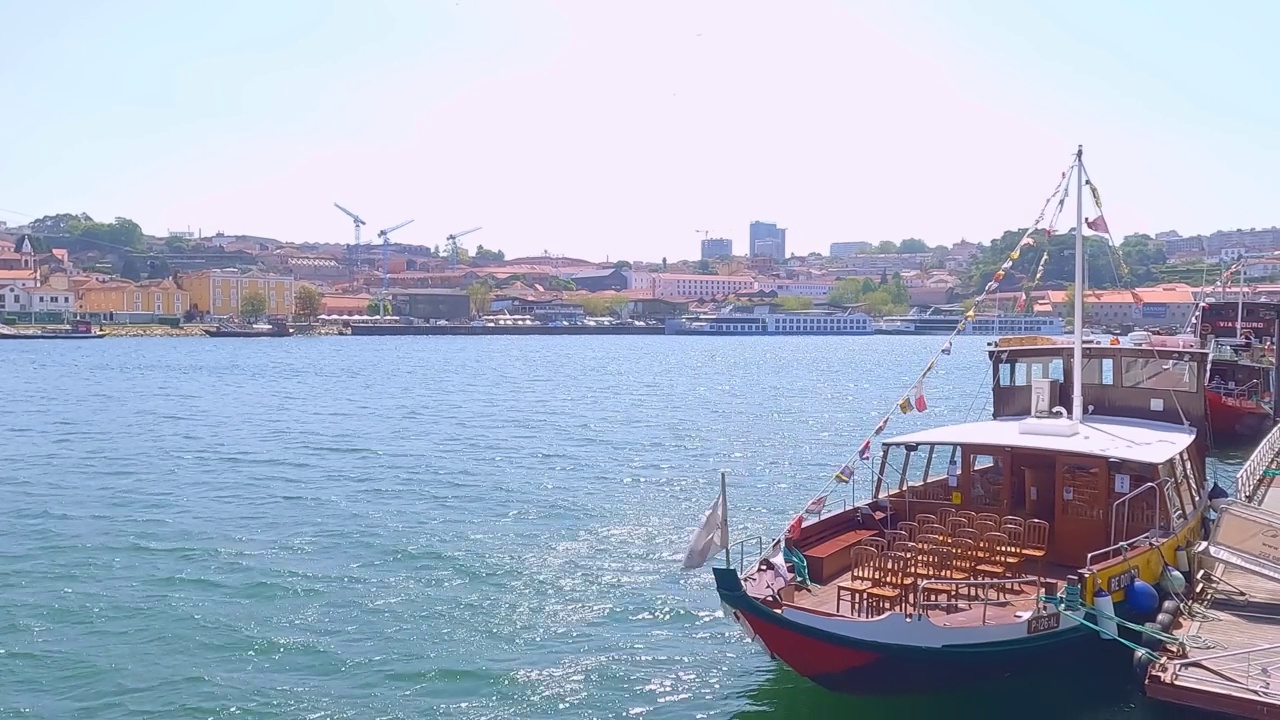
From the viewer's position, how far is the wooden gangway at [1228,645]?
27.3ft

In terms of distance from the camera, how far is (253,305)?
120 metres

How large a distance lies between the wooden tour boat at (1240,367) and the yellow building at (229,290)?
111247 mm

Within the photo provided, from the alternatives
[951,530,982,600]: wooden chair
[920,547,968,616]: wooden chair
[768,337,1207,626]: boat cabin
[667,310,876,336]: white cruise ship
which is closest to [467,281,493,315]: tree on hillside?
[667,310,876,336]: white cruise ship

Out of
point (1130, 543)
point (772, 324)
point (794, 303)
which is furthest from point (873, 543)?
point (794, 303)

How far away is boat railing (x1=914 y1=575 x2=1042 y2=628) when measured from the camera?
9.43 meters

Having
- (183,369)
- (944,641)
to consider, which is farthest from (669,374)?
(944,641)

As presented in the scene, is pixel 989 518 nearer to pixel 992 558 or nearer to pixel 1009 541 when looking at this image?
pixel 1009 541

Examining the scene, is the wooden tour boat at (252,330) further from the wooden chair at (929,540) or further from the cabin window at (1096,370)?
the wooden chair at (929,540)

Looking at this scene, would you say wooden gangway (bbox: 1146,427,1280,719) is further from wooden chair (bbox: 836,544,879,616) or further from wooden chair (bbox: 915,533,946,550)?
wooden chair (bbox: 836,544,879,616)

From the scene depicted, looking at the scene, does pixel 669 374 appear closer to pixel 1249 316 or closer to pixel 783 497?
pixel 1249 316

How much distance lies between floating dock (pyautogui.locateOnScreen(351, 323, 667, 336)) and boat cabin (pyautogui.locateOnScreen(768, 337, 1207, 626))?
11827cm

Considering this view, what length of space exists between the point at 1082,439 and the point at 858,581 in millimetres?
3501

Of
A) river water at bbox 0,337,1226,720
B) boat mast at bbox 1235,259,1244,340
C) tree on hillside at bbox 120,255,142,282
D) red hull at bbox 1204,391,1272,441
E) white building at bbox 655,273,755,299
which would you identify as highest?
tree on hillside at bbox 120,255,142,282

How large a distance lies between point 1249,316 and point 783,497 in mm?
24034
